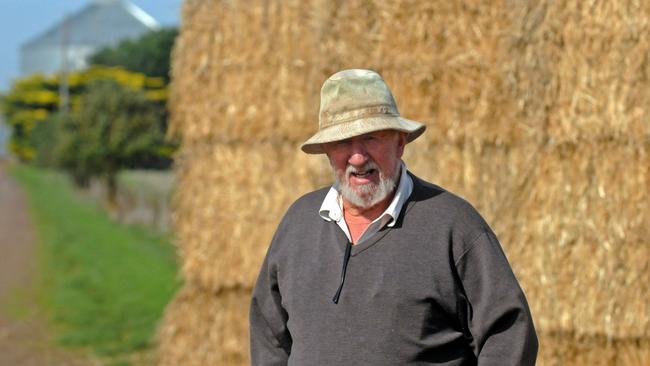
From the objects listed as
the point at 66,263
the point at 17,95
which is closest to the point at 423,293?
the point at 66,263

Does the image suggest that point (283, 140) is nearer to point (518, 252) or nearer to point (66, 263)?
point (518, 252)

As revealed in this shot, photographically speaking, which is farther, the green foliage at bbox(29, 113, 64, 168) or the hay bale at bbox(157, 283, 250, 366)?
the green foliage at bbox(29, 113, 64, 168)

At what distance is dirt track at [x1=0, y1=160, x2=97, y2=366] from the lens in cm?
934

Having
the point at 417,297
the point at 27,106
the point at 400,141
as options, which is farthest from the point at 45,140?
the point at 417,297

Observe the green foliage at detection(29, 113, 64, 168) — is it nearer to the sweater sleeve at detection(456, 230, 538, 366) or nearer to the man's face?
the man's face

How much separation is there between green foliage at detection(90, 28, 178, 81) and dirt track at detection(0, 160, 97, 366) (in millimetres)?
38974

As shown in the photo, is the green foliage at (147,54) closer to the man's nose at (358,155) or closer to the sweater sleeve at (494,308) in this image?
the man's nose at (358,155)

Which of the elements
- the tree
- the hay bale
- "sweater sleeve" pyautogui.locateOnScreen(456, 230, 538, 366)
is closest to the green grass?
the hay bale

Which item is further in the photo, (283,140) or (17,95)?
(17,95)

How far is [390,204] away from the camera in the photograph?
361cm

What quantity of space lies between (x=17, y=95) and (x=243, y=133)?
70.4 m

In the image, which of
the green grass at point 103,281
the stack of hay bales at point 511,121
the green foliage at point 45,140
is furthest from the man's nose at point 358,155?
the green foliage at point 45,140

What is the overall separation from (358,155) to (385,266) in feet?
1.07

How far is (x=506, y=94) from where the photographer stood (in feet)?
20.3
